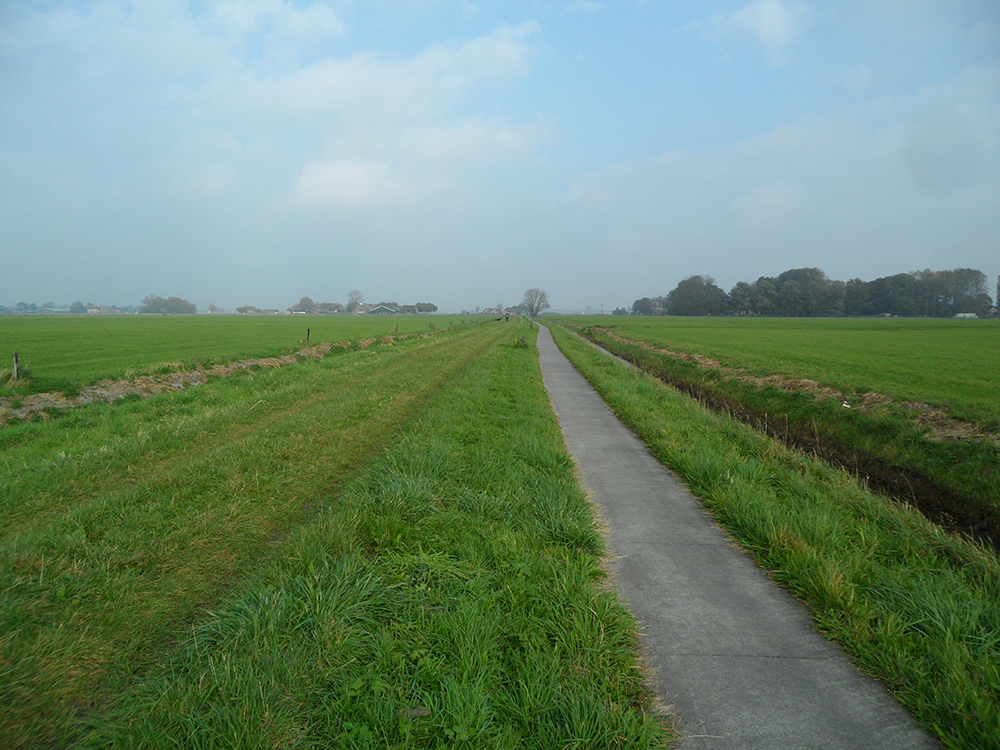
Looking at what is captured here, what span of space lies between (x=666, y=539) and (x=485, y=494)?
2.07 metres

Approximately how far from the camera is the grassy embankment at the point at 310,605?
258 centimetres

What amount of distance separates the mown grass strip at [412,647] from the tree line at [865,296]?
5122 inches

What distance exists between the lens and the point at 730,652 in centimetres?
324

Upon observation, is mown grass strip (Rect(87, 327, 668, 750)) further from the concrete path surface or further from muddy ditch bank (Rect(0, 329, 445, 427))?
muddy ditch bank (Rect(0, 329, 445, 427))

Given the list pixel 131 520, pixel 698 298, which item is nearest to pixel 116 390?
pixel 131 520

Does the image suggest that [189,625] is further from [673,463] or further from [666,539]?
[673,463]


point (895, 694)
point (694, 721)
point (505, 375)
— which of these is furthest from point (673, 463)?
point (505, 375)

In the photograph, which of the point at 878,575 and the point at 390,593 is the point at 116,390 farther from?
the point at 878,575

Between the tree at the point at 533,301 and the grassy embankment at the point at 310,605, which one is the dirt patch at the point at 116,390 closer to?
the grassy embankment at the point at 310,605

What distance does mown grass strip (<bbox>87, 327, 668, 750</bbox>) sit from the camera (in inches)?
98.6

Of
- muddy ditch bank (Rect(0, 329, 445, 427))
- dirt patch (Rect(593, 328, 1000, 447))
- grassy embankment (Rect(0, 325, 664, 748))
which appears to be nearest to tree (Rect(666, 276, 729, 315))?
dirt patch (Rect(593, 328, 1000, 447))

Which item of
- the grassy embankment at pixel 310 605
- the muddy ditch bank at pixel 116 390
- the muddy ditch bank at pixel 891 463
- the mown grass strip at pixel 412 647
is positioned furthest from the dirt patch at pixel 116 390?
the muddy ditch bank at pixel 891 463

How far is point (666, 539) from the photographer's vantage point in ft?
16.5

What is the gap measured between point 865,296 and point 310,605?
144 metres
